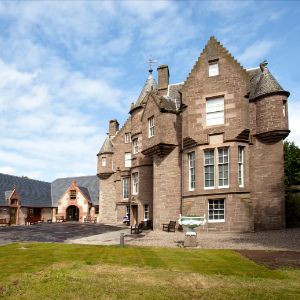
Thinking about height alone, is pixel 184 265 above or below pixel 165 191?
below

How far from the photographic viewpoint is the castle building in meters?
22.6

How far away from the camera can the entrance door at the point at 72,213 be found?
53438mm

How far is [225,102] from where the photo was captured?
23.5 m

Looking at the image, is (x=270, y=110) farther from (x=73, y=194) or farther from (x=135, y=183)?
(x=73, y=194)

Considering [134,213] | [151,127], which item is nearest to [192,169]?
[151,127]

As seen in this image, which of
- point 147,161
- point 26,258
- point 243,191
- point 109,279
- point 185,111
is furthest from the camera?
point 147,161

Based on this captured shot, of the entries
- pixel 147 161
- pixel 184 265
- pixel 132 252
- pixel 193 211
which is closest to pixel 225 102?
pixel 193 211

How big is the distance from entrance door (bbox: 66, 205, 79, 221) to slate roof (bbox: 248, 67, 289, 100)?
124 ft

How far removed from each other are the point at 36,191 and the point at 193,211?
125 feet

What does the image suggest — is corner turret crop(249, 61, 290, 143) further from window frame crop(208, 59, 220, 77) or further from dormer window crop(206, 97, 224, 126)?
window frame crop(208, 59, 220, 77)

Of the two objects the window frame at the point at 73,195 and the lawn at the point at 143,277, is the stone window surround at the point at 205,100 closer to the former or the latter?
the lawn at the point at 143,277

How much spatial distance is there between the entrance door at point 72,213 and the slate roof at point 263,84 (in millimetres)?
37854

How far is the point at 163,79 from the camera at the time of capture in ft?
101

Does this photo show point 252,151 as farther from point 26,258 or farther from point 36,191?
point 36,191
